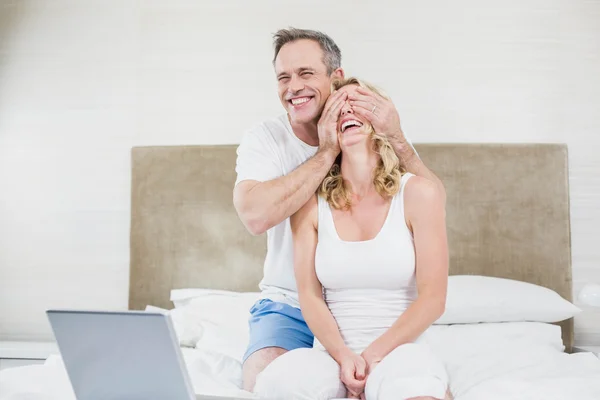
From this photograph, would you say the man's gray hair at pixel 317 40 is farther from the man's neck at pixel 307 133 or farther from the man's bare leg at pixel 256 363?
the man's bare leg at pixel 256 363

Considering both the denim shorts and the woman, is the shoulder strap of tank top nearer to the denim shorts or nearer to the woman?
the woman

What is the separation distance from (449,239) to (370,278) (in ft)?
4.41

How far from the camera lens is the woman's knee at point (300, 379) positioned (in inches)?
54.4

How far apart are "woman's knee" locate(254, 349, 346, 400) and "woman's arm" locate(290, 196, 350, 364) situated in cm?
6

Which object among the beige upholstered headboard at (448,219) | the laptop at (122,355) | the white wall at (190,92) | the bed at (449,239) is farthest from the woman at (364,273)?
the white wall at (190,92)

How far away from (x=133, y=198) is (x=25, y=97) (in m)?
0.82

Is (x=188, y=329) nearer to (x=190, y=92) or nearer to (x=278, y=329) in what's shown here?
(x=278, y=329)

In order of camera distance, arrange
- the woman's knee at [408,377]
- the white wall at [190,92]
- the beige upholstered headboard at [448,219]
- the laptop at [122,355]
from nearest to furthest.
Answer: the laptop at [122,355]
the woman's knee at [408,377]
the beige upholstered headboard at [448,219]
the white wall at [190,92]

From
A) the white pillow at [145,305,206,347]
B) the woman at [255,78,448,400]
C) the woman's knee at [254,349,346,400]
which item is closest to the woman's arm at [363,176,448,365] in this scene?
the woman at [255,78,448,400]

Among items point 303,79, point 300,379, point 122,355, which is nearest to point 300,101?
point 303,79

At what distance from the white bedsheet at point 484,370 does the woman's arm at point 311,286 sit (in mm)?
227

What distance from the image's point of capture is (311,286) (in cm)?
169

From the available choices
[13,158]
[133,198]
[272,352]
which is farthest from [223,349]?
[13,158]

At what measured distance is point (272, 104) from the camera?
3119 millimetres
